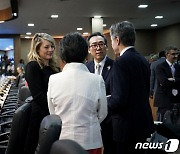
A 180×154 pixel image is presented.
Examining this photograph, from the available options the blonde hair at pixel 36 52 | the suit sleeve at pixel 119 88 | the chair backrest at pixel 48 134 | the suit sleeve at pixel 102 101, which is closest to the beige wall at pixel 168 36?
the blonde hair at pixel 36 52

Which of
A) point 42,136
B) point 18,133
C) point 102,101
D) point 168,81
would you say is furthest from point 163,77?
point 42,136

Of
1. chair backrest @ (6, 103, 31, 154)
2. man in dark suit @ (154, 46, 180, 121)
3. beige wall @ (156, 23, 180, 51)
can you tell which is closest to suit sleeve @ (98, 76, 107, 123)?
chair backrest @ (6, 103, 31, 154)

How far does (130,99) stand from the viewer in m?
2.15

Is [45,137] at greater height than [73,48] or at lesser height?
lesser

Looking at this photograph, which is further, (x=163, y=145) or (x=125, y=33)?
(x=163, y=145)

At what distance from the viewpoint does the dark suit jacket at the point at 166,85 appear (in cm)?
416

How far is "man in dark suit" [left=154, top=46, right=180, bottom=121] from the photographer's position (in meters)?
4.14

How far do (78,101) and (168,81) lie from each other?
2591 millimetres

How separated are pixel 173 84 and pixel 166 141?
157 cm

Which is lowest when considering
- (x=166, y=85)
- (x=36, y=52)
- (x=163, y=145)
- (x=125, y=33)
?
(x=163, y=145)

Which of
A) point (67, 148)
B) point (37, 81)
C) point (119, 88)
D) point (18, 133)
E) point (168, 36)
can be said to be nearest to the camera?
point (67, 148)

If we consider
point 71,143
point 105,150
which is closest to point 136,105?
point 105,150

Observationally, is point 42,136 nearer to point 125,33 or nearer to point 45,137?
point 45,137

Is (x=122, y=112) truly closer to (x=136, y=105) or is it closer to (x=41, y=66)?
(x=136, y=105)
